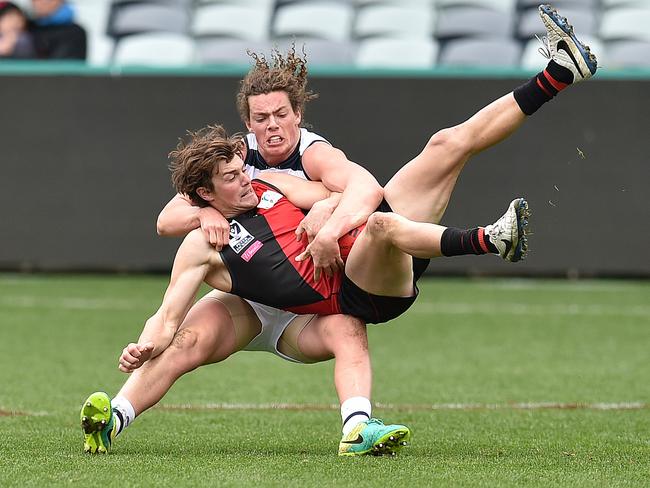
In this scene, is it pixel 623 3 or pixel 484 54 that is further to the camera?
pixel 623 3

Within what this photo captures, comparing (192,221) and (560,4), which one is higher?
(560,4)

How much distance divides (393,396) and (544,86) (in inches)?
101

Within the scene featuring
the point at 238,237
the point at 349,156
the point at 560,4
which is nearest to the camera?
the point at 238,237

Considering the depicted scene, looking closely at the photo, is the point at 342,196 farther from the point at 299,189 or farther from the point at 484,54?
the point at 484,54

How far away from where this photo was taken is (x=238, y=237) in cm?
568

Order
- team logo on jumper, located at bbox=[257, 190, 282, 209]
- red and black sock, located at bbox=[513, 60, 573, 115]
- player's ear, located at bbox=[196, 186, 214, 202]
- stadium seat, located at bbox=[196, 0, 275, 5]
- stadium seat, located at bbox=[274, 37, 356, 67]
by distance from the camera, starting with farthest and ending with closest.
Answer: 1. stadium seat, located at bbox=[196, 0, 275, 5]
2. stadium seat, located at bbox=[274, 37, 356, 67]
3. team logo on jumper, located at bbox=[257, 190, 282, 209]
4. player's ear, located at bbox=[196, 186, 214, 202]
5. red and black sock, located at bbox=[513, 60, 573, 115]

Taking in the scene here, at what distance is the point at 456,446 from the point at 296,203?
132 cm

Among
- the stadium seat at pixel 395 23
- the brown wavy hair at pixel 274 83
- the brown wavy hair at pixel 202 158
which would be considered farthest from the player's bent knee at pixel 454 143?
the stadium seat at pixel 395 23

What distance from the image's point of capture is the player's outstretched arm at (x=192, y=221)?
18.4ft

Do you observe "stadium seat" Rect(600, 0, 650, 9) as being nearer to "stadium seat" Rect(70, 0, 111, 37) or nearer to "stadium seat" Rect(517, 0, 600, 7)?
"stadium seat" Rect(517, 0, 600, 7)

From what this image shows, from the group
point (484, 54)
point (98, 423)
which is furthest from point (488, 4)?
point (98, 423)

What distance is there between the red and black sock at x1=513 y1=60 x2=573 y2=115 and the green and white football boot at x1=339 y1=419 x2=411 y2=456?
1.54 m

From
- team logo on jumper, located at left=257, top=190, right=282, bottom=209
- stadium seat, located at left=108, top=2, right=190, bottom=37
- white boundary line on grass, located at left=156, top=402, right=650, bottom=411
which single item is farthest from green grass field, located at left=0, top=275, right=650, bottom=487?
stadium seat, located at left=108, top=2, right=190, bottom=37

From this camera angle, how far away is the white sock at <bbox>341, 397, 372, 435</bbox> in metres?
5.28
